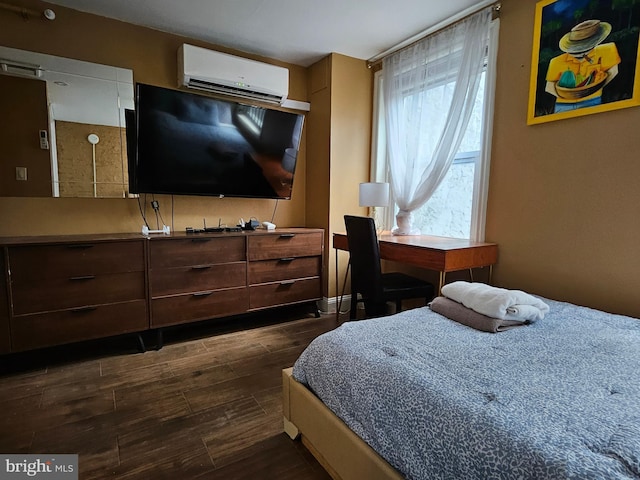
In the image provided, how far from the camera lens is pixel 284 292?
3236 mm

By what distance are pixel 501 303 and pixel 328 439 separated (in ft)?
3.18

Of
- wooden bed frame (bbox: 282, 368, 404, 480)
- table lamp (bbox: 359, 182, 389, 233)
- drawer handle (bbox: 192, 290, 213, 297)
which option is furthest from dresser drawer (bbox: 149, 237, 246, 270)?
wooden bed frame (bbox: 282, 368, 404, 480)

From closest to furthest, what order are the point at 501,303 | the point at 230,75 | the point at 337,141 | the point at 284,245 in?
the point at 501,303
the point at 230,75
the point at 284,245
the point at 337,141

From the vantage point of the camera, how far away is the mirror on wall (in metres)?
2.46

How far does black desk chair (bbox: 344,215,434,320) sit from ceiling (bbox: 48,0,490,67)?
1.56 metres

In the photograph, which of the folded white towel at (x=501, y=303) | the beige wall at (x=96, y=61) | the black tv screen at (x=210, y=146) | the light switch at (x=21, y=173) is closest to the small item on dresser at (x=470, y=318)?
the folded white towel at (x=501, y=303)

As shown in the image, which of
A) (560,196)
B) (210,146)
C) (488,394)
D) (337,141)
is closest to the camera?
(488,394)

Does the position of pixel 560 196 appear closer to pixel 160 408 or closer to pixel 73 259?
pixel 160 408

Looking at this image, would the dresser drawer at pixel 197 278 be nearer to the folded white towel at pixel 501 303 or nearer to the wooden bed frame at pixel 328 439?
the wooden bed frame at pixel 328 439

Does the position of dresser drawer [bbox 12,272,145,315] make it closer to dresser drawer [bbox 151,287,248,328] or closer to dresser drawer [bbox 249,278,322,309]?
dresser drawer [bbox 151,287,248,328]

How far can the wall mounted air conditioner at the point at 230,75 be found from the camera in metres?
2.92

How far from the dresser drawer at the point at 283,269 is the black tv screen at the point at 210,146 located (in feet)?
2.15

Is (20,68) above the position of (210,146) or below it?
above

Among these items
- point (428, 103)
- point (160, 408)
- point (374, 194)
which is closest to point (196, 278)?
point (160, 408)
